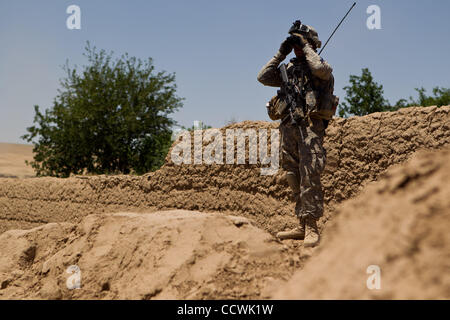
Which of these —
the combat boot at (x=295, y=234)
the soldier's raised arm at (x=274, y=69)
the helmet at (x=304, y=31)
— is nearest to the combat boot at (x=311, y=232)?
the combat boot at (x=295, y=234)

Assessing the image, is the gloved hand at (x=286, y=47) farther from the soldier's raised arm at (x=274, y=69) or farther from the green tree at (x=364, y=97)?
the green tree at (x=364, y=97)

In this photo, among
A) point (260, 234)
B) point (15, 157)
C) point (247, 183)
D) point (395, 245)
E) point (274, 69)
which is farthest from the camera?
point (15, 157)

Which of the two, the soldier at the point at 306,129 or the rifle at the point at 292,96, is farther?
the rifle at the point at 292,96

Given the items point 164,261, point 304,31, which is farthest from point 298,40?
point 164,261

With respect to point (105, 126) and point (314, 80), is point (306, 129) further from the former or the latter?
point (105, 126)

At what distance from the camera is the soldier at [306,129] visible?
3.97m

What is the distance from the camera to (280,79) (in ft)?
14.7

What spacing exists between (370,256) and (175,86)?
→ 1469 centimetres

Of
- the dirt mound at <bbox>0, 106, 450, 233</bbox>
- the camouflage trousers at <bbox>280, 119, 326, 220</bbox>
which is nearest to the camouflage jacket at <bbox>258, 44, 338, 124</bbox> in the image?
the camouflage trousers at <bbox>280, 119, 326, 220</bbox>

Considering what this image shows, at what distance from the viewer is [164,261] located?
264 centimetres

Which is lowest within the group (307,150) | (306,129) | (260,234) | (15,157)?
(260,234)

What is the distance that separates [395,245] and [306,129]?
8.60ft

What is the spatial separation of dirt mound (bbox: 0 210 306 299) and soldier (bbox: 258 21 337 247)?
1.15 meters

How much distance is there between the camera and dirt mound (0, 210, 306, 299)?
2.41 meters
